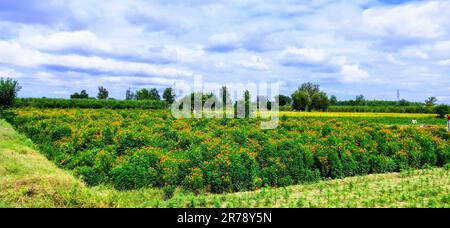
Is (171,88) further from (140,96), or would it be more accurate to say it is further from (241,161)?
(241,161)

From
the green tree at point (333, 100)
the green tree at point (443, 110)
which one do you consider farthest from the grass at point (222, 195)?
the green tree at point (333, 100)

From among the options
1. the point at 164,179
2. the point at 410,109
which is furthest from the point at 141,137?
the point at 410,109

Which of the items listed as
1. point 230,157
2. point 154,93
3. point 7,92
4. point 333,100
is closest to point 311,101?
point 333,100

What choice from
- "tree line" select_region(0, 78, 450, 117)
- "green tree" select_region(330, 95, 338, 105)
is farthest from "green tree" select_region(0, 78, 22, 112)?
"green tree" select_region(330, 95, 338, 105)

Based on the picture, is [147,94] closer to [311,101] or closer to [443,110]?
[311,101]

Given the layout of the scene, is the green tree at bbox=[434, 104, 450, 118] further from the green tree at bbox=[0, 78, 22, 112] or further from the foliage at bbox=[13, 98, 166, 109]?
the green tree at bbox=[0, 78, 22, 112]

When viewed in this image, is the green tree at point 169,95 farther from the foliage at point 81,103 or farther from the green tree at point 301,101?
→ the green tree at point 301,101

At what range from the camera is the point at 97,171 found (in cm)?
921

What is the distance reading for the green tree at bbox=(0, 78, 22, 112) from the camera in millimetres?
36938

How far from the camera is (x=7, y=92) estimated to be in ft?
122

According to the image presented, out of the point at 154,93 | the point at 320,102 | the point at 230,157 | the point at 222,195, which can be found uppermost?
the point at 154,93

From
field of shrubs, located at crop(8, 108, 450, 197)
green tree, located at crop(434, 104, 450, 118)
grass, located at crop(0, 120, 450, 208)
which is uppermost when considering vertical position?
green tree, located at crop(434, 104, 450, 118)

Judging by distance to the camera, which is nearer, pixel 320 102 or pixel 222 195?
pixel 222 195
